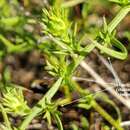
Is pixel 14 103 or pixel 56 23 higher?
pixel 56 23

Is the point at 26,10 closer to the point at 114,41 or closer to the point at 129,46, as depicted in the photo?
the point at 129,46

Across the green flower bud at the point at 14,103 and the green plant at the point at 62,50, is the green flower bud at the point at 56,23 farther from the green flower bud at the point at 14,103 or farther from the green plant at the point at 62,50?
the green flower bud at the point at 14,103

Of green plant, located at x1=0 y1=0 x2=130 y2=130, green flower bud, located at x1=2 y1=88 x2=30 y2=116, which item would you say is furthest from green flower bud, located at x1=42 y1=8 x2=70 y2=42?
green flower bud, located at x1=2 y1=88 x2=30 y2=116

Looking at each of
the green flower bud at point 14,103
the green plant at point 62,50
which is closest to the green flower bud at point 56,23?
the green plant at point 62,50

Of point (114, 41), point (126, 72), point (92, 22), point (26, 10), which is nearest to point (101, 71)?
point (126, 72)

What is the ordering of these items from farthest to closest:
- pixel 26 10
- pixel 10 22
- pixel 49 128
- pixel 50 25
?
pixel 26 10
pixel 10 22
pixel 49 128
pixel 50 25

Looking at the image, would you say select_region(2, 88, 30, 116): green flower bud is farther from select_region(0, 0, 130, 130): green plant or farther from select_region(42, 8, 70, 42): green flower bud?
select_region(42, 8, 70, 42): green flower bud

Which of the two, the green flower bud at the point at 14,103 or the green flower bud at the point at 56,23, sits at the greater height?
the green flower bud at the point at 56,23

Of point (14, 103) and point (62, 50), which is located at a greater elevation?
point (62, 50)

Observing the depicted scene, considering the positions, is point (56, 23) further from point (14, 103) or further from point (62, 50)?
point (14, 103)

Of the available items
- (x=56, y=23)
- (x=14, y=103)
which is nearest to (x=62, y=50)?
(x=56, y=23)

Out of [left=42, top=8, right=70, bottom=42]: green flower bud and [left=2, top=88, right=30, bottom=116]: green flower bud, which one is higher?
[left=42, top=8, right=70, bottom=42]: green flower bud
